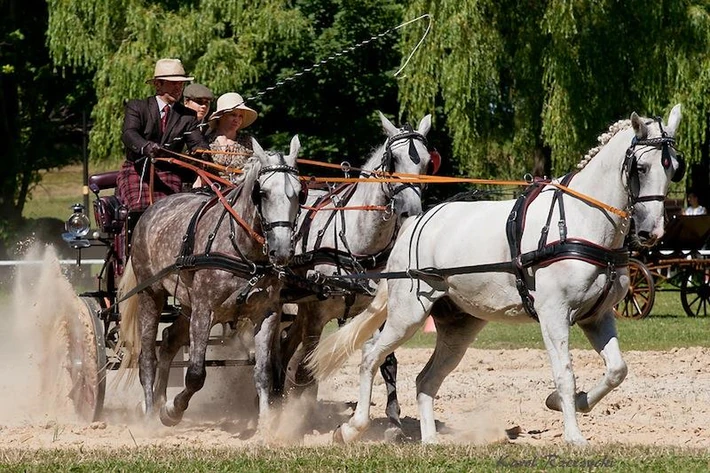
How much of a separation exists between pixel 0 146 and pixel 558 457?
79.6 feet

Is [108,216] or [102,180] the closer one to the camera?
[108,216]

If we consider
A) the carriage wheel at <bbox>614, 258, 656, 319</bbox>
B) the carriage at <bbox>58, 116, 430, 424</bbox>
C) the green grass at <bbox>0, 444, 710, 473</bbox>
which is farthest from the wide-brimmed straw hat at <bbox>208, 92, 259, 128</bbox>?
the carriage wheel at <bbox>614, 258, 656, 319</bbox>

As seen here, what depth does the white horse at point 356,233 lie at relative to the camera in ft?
29.7

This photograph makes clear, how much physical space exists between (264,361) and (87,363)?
2.07 m

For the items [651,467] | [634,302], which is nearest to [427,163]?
[651,467]

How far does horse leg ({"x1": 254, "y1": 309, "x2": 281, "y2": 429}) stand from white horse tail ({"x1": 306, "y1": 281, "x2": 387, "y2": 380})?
31cm

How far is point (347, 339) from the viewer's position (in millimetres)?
8469

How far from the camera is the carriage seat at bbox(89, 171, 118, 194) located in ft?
34.3

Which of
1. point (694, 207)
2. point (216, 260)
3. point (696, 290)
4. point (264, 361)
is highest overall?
point (216, 260)

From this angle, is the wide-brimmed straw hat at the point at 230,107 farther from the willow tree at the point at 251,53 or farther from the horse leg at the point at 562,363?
the willow tree at the point at 251,53

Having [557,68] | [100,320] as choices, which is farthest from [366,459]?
[557,68]

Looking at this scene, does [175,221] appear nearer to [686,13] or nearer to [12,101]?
[686,13]

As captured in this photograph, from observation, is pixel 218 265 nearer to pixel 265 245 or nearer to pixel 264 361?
pixel 265 245

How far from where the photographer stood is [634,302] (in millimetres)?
18625
